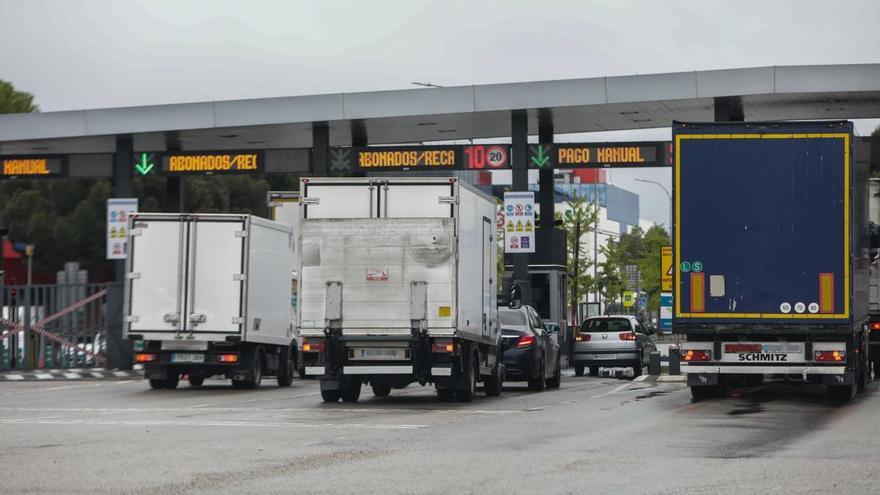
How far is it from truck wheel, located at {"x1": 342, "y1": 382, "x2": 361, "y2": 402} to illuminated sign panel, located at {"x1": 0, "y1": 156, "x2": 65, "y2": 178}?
20.2 meters

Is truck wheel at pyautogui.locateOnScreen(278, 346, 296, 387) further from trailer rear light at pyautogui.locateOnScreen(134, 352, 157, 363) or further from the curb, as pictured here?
the curb

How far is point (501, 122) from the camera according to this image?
→ 137 feet

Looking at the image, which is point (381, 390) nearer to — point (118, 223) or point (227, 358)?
point (227, 358)

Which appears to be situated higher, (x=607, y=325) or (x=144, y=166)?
(x=144, y=166)

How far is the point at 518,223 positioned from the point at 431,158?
2.78 metres

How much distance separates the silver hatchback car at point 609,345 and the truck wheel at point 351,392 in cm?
1447

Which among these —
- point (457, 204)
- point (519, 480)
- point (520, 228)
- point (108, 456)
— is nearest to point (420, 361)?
point (457, 204)

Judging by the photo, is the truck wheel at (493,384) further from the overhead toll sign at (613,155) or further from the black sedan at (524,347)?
the overhead toll sign at (613,155)

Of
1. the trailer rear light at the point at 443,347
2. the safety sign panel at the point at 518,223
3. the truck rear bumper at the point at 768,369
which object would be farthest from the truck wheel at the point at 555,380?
the safety sign panel at the point at 518,223

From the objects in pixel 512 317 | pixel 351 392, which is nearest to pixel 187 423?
pixel 351 392

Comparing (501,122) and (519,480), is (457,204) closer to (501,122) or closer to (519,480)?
(519,480)

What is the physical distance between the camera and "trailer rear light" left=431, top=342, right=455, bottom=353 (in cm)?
2189

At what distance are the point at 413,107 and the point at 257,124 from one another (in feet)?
14.0

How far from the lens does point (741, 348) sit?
21812mm
